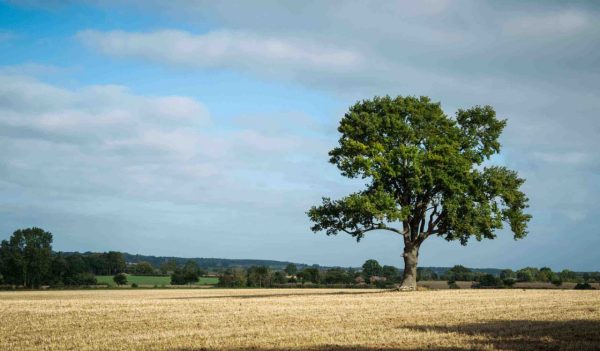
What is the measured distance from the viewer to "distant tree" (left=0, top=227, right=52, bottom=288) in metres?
95.9

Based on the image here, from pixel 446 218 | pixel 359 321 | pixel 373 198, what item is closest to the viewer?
pixel 359 321

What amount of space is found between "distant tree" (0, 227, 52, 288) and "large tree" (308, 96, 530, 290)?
7024cm

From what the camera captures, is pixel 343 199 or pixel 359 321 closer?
pixel 359 321

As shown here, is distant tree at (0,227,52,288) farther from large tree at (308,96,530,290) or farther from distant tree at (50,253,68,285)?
large tree at (308,96,530,290)

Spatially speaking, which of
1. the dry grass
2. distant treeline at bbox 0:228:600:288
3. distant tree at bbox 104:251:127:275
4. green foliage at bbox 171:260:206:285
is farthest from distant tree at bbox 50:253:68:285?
the dry grass

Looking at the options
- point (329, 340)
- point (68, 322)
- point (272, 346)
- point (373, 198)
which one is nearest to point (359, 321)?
point (329, 340)

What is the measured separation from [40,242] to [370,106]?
8106 centimetres

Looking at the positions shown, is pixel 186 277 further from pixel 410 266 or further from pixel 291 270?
pixel 410 266

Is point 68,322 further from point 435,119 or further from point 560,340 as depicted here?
point 435,119

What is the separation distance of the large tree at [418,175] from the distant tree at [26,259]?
70235 millimetres

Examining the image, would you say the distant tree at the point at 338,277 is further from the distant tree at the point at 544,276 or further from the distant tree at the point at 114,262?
the distant tree at the point at 114,262

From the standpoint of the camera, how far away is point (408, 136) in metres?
44.6

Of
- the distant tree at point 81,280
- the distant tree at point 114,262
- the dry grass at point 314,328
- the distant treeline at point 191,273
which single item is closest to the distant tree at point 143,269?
the distant tree at point 114,262

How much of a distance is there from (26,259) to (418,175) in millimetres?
79416
